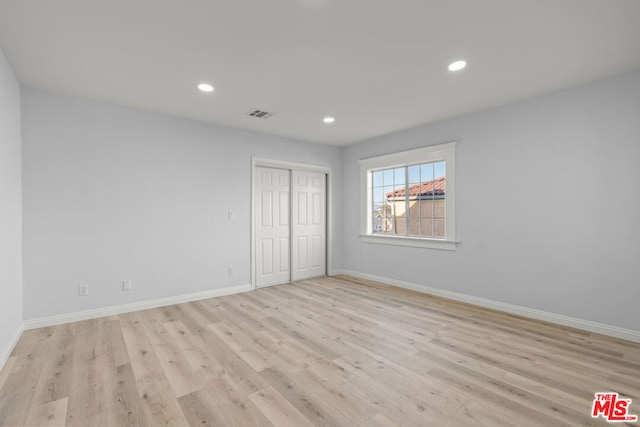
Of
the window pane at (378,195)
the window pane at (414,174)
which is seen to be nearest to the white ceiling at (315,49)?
the window pane at (414,174)

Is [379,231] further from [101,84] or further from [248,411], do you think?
[101,84]

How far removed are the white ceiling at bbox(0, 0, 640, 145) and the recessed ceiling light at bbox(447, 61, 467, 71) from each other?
73 mm

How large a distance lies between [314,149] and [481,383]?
4.44m

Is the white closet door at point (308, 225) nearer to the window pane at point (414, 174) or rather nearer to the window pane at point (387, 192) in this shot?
the window pane at point (387, 192)

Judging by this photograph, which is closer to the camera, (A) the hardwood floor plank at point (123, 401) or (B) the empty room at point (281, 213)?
(A) the hardwood floor plank at point (123, 401)

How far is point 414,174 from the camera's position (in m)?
4.89

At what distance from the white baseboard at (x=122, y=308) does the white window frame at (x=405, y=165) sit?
8.12ft

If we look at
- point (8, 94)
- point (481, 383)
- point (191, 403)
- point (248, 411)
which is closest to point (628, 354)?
point (481, 383)

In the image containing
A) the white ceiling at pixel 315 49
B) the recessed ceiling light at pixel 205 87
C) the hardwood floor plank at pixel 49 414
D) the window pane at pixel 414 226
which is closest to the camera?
the hardwood floor plank at pixel 49 414

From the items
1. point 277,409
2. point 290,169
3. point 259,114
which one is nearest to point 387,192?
point 290,169

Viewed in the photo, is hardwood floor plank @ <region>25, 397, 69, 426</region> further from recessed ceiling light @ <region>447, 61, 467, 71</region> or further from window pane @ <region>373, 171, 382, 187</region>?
window pane @ <region>373, 171, 382, 187</region>

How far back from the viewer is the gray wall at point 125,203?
3.25 m

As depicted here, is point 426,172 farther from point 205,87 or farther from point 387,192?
point 205,87

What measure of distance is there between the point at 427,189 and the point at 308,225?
7.34 ft
